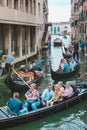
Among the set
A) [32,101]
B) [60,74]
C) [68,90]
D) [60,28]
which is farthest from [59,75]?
[60,28]

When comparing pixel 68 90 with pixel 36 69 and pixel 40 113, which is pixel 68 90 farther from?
pixel 36 69

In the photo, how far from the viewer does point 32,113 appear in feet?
31.1

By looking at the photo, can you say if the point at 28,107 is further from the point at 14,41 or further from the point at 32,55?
the point at 32,55

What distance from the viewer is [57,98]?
10.6 meters

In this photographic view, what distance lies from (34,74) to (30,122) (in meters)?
5.76

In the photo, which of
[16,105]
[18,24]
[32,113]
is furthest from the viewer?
[18,24]

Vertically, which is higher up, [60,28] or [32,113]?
[32,113]

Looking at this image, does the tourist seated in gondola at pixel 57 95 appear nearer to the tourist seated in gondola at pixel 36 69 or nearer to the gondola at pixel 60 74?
the tourist seated in gondola at pixel 36 69

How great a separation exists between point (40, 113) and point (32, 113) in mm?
355

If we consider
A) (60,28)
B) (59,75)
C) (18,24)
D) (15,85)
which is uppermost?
(18,24)

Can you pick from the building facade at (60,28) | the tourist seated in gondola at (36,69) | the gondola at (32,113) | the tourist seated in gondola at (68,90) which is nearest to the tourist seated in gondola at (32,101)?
the gondola at (32,113)

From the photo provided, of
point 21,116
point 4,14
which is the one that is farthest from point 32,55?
point 21,116

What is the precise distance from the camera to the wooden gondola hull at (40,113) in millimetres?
8874

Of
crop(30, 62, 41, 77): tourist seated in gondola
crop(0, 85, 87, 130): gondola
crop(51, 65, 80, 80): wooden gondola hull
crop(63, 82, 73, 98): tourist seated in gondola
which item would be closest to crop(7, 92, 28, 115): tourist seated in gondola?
crop(0, 85, 87, 130): gondola
